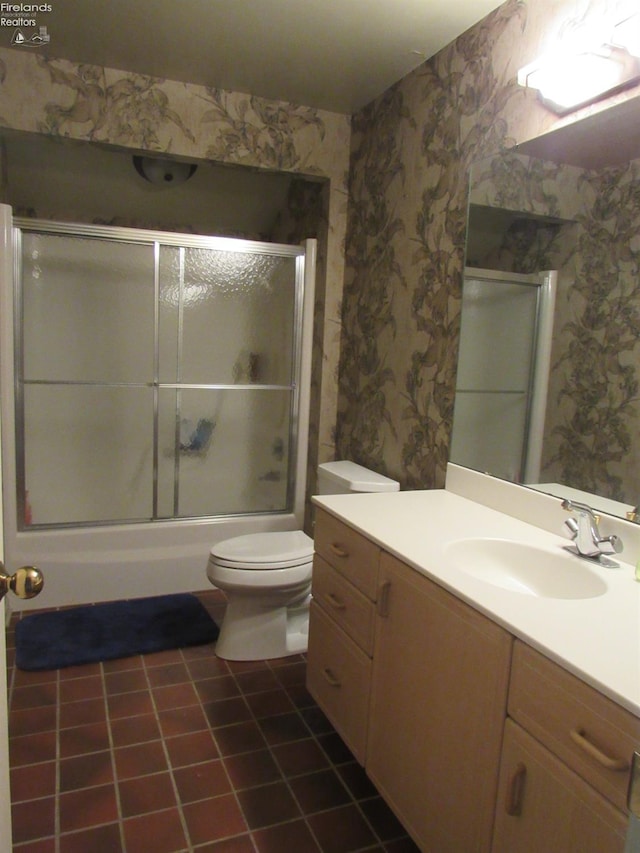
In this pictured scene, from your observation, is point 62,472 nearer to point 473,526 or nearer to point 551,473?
point 473,526

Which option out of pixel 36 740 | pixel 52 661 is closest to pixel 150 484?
pixel 52 661

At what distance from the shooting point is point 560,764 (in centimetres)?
95

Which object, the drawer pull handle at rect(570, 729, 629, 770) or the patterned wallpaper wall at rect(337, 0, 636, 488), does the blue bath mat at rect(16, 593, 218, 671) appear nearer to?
the patterned wallpaper wall at rect(337, 0, 636, 488)

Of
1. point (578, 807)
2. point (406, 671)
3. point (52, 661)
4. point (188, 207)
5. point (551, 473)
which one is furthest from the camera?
point (188, 207)

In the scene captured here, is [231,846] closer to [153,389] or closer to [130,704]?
[130,704]

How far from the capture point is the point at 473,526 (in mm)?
1680

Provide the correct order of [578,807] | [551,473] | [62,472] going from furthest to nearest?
[62,472], [551,473], [578,807]

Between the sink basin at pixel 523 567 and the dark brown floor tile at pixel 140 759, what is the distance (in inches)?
43.1

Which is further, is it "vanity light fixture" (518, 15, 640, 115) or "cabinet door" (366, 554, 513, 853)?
"vanity light fixture" (518, 15, 640, 115)

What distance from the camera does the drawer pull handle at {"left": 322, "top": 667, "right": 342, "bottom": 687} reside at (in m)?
1.75

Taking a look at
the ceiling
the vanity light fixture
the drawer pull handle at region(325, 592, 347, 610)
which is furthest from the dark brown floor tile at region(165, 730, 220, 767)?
the ceiling

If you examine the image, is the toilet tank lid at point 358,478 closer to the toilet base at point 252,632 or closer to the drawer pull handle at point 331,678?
the toilet base at point 252,632

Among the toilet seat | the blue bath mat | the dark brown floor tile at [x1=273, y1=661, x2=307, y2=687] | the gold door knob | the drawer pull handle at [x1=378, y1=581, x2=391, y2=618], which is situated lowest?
the dark brown floor tile at [x1=273, y1=661, x2=307, y2=687]

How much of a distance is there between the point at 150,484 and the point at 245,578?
1.10 m
